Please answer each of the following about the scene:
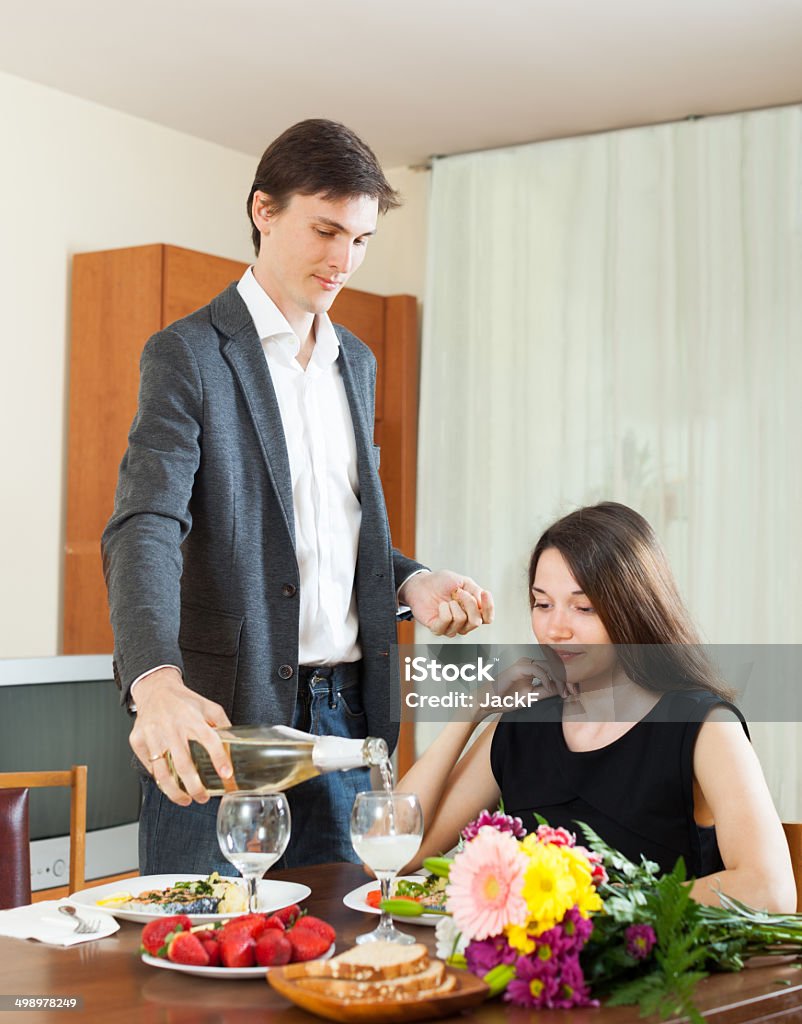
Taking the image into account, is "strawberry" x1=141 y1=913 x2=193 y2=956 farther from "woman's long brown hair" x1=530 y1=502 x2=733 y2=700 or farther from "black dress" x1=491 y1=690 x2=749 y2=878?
"woman's long brown hair" x1=530 y1=502 x2=733 y2=700

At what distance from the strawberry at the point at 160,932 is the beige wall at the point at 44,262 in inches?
89.3

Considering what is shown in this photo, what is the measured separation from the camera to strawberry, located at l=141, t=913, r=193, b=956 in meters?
1.25

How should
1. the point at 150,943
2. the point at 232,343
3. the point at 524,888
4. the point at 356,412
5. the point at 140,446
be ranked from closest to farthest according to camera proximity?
1. the point at 524,888
2. the point at 150,943
3. the point at 140,446
4. the point at 232,343
5. the point at 356,412

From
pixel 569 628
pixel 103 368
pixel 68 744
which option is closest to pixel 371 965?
pixel 569 628

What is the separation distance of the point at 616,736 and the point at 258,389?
685 millimetres

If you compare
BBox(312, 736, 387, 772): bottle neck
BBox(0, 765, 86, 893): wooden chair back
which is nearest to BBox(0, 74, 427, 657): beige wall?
BBox(0, 765, 86, 893): wooden chair back

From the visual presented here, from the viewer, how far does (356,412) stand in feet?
Result: 6.26

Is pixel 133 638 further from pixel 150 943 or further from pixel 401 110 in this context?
pixel 401 110

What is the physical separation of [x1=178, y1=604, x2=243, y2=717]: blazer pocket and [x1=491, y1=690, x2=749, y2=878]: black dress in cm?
47

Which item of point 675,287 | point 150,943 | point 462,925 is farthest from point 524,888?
point 675,287

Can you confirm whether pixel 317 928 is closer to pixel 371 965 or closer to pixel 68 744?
pixel 371 965

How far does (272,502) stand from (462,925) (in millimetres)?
768

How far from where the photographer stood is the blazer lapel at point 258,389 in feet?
5.72

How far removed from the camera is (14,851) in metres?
2.02
